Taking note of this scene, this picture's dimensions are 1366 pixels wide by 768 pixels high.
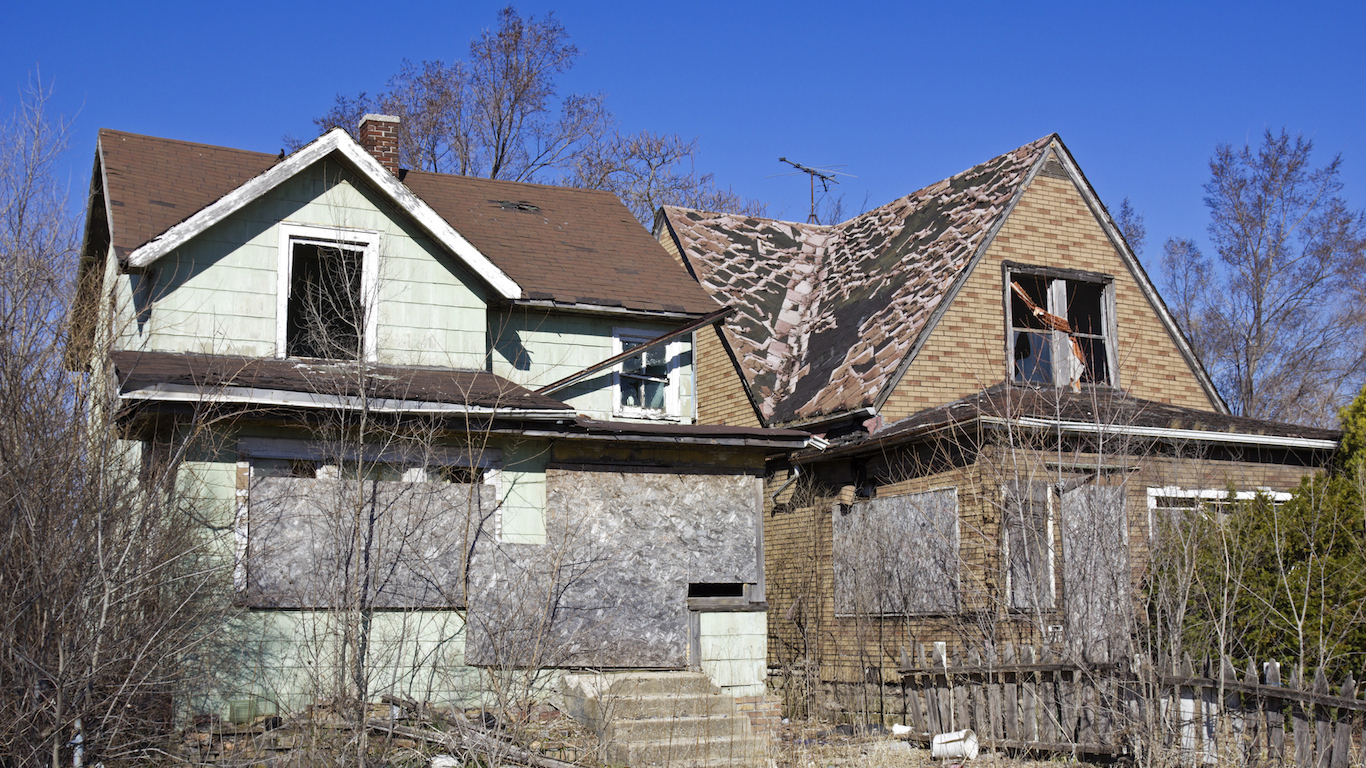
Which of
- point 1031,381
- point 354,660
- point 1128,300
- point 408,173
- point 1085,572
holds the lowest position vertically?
point 354,660

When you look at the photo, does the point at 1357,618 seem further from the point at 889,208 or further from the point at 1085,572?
the point at 889,208

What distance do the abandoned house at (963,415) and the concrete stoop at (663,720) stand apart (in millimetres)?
2591

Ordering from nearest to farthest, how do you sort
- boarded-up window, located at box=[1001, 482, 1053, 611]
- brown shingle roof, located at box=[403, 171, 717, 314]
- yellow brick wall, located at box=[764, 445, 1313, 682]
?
boarded-up window, located at box=[1001, 482, 1053, 611], yellow brick wall, located at box=[764, 445, 1313, 682], brown shingle roof, located at box=[403, 171, 717, 314]

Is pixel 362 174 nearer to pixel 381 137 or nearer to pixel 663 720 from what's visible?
pixel 381 137

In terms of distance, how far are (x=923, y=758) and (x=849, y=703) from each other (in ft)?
13.6

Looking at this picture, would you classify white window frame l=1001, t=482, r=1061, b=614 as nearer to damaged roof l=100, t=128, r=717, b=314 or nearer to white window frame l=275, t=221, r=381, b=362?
damaged roof l=100, t=128, r=717, b=314

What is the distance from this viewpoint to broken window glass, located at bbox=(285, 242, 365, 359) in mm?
12094

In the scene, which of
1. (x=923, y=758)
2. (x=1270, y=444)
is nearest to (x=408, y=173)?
(x=923, y=758)

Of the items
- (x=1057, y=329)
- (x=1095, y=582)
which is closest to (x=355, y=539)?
(x=1095, y=582)

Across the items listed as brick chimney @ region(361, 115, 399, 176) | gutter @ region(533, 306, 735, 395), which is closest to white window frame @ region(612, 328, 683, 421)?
gutter @ region(533, 306, 735, 395)

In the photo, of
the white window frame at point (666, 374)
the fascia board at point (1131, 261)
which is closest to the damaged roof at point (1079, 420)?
the fascia board at point (1131, 261)

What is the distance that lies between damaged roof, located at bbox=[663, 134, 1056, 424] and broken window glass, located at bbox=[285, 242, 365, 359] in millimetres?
6388

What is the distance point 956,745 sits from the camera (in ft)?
37.3

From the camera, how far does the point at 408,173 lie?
16.8 meters
